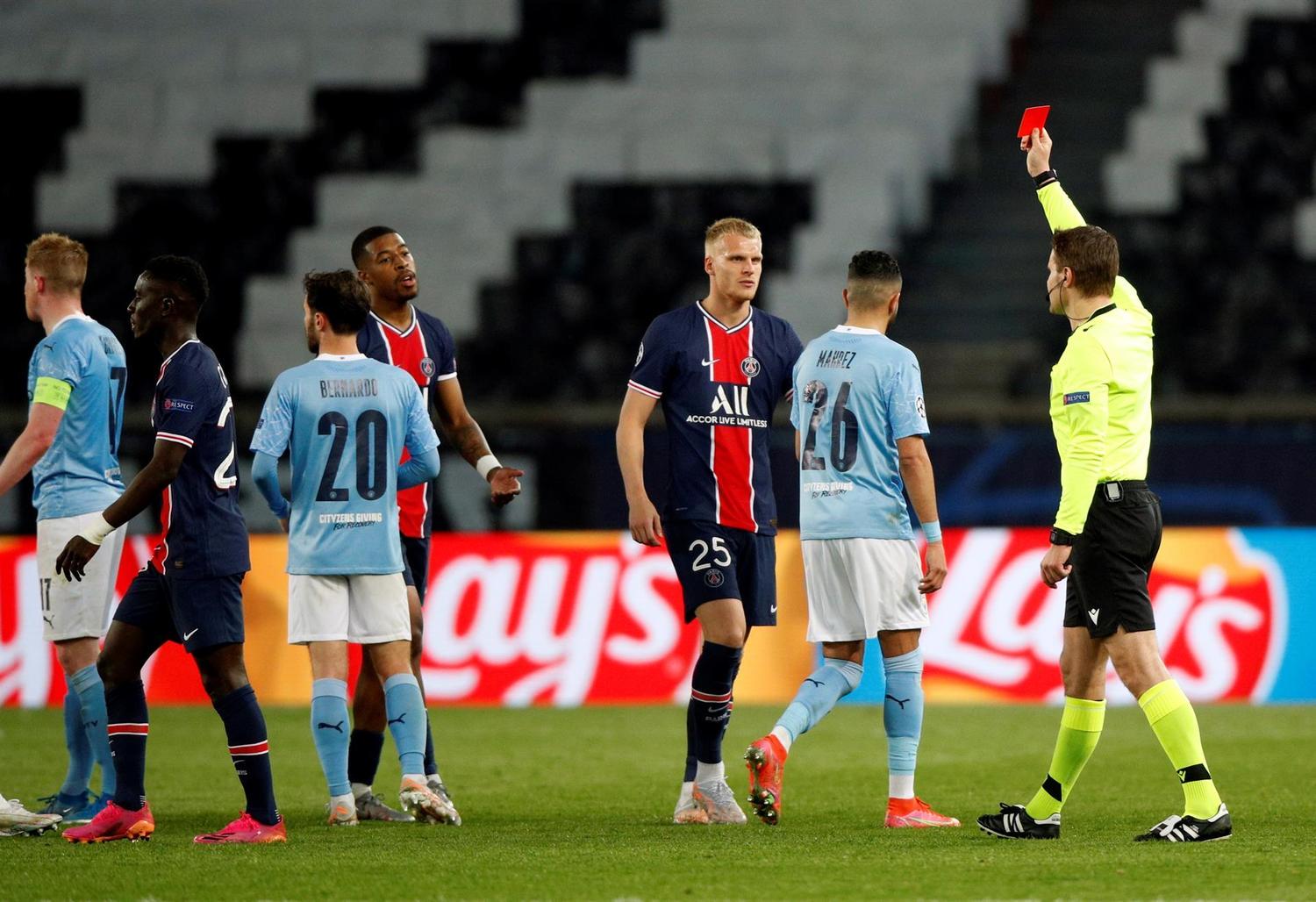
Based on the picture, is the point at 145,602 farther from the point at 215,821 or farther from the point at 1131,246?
the point at 1131,246

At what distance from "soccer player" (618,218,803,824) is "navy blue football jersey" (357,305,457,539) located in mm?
817

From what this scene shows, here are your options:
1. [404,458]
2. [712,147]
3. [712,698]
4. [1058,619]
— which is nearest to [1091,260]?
[712,698]

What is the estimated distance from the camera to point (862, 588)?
643 cm

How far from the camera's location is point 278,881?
5.32 meters

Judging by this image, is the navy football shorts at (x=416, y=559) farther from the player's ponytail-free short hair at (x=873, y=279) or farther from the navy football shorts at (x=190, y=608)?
the player's ponytail-free short hair at (x=873, y=279)

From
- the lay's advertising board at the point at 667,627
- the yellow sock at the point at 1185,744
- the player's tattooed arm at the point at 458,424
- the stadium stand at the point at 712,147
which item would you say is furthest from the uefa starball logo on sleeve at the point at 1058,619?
the yellow sock at the point at 1185,744

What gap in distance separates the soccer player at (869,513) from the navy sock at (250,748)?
5.65ft

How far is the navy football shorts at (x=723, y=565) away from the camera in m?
6.75

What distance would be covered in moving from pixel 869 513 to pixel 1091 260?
1.13 meters

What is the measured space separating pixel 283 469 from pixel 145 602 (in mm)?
7463

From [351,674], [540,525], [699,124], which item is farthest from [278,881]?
[699,124]

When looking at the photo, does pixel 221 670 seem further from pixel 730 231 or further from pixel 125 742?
pixel 730 231

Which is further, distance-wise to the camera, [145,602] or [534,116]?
[534,116]

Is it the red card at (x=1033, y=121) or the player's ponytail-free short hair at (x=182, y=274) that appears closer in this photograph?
the player's ponytail-free short hair at (x=182, y=274)
